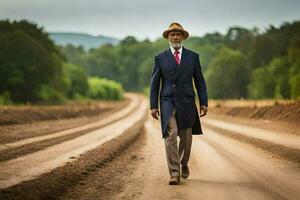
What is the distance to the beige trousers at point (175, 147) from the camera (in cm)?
889

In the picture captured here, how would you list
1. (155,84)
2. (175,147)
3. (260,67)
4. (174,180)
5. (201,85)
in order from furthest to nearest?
1. (260,67)
2. (201,85)
3. (155,84)
4. (175,147)
5. (174,180)

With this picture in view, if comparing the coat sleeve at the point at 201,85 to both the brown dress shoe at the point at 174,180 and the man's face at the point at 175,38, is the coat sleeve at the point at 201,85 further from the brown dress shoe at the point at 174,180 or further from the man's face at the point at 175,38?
the brown dress shoe at the point at 174,180

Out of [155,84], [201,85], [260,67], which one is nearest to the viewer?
[155,84]

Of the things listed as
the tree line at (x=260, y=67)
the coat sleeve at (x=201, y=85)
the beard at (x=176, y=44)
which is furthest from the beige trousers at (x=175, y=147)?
the tree line at (x=260, y=67)

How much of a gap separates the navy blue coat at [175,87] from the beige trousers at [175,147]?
0.11 m

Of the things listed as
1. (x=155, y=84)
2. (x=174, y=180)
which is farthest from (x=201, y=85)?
(x=174, y=180)

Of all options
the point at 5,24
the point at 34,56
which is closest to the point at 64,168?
the point at 34,56

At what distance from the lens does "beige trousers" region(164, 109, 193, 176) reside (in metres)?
8.89

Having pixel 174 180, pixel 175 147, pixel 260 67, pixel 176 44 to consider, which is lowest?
pixel 174 180

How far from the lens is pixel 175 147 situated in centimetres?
900

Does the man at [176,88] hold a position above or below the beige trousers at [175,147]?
above

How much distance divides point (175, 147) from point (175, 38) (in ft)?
5.97

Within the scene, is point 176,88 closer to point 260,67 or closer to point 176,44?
point 176,44

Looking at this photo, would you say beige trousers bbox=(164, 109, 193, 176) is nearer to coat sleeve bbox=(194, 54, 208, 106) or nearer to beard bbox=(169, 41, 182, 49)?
coat sleeve bbox=(194, 54, 208, 106)
